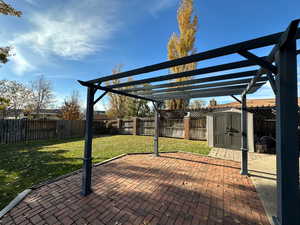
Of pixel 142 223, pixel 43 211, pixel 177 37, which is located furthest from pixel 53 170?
pixel 177 37

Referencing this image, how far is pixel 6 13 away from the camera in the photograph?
15.3 ft

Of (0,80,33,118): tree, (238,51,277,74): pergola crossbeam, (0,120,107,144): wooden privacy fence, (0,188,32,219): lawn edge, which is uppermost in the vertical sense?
(0,80,33,118): tree

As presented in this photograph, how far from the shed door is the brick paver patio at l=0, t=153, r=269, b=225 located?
13.3 feet

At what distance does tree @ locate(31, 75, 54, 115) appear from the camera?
1527cm

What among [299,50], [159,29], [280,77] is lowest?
[280,77]

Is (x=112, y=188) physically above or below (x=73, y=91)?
below

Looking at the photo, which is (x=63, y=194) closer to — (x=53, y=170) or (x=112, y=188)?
(x=112, y=188)

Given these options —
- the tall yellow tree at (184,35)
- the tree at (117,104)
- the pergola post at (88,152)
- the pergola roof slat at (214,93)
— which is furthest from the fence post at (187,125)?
the tree at (117,104)

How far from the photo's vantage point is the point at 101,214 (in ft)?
6.72

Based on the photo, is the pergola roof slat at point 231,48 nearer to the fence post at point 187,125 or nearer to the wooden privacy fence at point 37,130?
the fence post at point 187,125

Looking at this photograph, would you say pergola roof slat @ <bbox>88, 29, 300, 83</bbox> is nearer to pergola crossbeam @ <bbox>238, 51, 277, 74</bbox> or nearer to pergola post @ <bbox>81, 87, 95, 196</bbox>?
pergola crossbeam @ <bbox>238, 51, 277, 74</bbox>

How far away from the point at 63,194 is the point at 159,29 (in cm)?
759

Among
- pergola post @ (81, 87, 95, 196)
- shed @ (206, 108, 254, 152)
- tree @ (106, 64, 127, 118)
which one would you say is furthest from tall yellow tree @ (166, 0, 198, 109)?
pergola post @ (81, 87, 95, 196)

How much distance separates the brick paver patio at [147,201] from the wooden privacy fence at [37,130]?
788 centimetres
